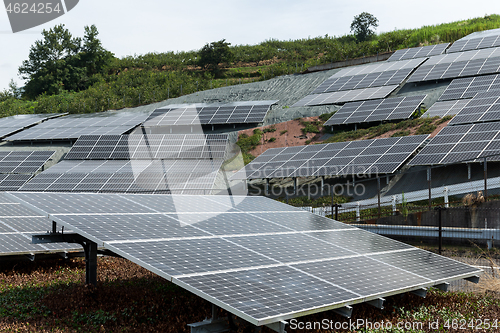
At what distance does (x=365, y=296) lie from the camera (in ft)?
31.5

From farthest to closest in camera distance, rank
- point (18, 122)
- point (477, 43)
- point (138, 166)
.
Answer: point (18, 122) → point (477, 43) → point (138, 166)

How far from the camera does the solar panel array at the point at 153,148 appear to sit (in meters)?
40.2

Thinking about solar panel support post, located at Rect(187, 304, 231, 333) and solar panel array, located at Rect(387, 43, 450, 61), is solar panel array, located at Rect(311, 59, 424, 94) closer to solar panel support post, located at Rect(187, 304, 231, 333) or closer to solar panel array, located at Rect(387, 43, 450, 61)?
solar panel array, located at Rect(387, 43, 450, 61)

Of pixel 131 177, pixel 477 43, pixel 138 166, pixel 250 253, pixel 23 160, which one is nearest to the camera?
pixel 250 253

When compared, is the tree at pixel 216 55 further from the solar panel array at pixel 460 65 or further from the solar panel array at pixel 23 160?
the solar panel array at pixel 23 160

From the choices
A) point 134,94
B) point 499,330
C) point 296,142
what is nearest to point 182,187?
point 296,142

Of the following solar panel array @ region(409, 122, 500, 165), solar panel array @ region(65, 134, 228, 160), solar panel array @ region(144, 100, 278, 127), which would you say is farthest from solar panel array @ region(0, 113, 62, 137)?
solar panel array @ region(409, 122, 500, 165)

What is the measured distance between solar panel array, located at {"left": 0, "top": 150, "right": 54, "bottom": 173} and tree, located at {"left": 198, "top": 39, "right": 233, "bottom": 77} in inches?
1707

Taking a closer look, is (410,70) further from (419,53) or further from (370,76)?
(419,53)

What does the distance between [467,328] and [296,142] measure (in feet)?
107

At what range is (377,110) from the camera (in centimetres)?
4094

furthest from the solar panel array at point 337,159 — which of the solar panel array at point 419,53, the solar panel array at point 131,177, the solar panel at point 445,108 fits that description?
the solar panel array at point 419,53

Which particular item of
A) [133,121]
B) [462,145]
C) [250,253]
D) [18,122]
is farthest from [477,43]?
[18,122]

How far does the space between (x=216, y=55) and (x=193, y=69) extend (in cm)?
669
